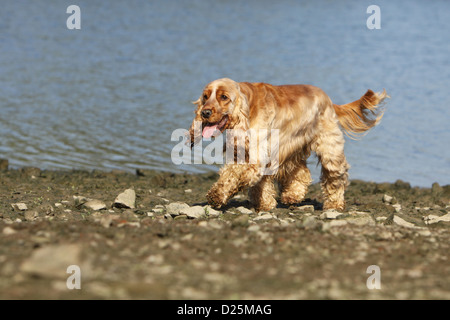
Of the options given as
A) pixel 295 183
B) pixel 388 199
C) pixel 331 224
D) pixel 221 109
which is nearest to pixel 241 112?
pixel 221 109

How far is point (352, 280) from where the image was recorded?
4.62m

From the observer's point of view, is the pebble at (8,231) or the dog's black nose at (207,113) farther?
the dog's black nose at (207,113)

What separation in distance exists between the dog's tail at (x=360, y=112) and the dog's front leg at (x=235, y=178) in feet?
6.51

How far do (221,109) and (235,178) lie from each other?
2.83ft

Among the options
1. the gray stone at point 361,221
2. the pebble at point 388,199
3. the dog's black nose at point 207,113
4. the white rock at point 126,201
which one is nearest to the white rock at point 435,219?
the gray stone at point 361,221

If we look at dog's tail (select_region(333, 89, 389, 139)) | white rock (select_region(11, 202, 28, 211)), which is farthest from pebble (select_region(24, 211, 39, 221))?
dog's tail (select_region(333, 89, 389, 139))

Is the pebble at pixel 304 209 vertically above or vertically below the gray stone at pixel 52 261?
below

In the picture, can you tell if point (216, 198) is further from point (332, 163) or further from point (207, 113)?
point (332, 163)

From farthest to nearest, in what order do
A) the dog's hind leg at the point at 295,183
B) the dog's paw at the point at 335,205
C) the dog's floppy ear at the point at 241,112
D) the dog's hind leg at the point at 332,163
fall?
the dog's hind leg at the point at 295,183 < the dog's paw at the point at 335,205 < the dog's hind leg at the point at 332,163 < the dog's floppy ear at the point at 241,112

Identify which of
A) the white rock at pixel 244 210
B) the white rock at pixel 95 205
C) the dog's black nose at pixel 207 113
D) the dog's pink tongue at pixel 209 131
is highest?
the dog's black nose at pixel 207 113

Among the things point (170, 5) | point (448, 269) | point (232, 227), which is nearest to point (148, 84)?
point (232, 227)

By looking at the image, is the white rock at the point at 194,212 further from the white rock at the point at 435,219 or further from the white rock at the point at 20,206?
the white rock at the point at 435,219

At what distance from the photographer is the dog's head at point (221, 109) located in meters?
7.05
